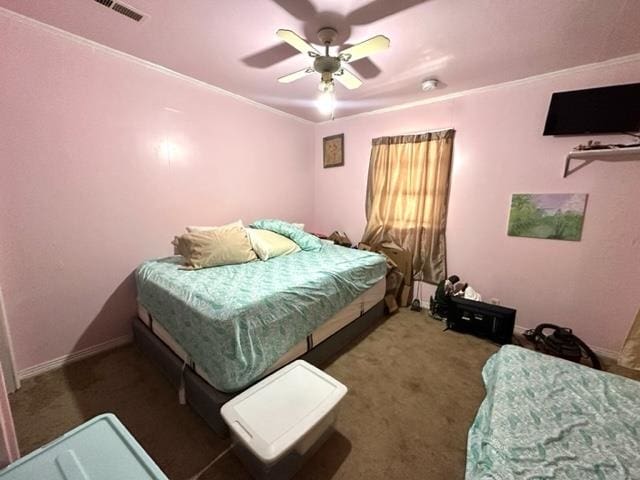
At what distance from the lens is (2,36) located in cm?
164

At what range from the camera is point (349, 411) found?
5.39 ft

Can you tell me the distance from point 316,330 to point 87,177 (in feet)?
7.03

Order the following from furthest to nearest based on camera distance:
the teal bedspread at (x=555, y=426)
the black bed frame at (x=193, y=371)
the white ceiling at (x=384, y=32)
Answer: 1. the white ceiling at (x=384, y=32)
2. the black bed frame at (x=193, y=371)
3. the teal bedspread at (x=555, y=426)

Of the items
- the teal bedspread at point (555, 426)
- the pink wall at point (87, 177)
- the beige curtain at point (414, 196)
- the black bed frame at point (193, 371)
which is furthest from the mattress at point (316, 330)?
the teal bedspread at point (555, 426)

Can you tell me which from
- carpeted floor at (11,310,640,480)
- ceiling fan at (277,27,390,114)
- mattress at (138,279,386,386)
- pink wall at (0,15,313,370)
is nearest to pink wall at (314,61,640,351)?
carpeted floor at (11,310,640,480)

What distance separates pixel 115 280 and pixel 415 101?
3.57 m

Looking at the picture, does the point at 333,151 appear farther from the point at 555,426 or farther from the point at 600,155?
the point at 555,426

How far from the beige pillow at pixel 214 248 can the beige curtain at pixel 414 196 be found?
172 cm

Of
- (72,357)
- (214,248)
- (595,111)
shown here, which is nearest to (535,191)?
(595,111)

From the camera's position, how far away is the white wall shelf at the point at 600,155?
199 cm

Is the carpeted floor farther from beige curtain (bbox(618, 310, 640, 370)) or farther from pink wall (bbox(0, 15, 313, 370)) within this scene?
beige curtain (bbox(618, 310, 640, 370))

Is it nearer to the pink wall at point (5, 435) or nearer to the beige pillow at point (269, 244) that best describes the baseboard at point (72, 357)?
the beige pillow at point (269, 244)

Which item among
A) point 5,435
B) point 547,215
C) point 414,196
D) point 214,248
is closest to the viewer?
point 5,435

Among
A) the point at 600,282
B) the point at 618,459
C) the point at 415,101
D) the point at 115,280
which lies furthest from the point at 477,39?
the point at 115,280
